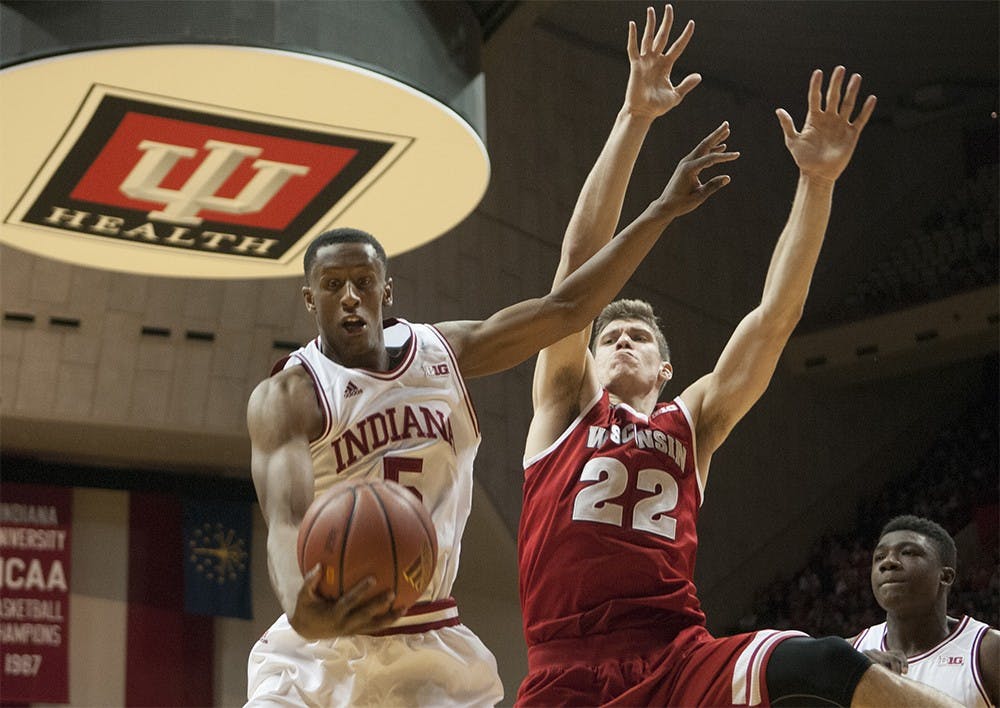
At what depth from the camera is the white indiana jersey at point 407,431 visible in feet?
13.3

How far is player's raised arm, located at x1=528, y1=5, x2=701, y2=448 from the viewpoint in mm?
5008

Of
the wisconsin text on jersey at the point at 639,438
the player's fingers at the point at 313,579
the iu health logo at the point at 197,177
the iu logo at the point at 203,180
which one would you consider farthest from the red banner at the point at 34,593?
the player's fingers at the point at 313,579

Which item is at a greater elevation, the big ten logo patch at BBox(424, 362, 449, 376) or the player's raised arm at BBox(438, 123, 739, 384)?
the player's raised arm at BBox(438, 123, 739, 384)

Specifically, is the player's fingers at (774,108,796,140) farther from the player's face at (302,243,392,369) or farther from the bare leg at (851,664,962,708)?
the bare leg at (851,664,962,708)

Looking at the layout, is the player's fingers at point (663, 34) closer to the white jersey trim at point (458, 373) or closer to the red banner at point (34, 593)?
the white jersey trim at point (458, 373)

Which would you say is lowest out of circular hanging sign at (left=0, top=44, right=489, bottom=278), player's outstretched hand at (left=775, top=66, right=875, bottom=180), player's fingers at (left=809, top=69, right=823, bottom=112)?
player's outstretched hand at (left=775, top=66, right=875, bottom=180)

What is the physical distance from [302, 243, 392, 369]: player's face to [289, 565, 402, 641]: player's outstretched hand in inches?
38.0

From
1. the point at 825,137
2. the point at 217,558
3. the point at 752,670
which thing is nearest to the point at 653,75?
the point at 825,137

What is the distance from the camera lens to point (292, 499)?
3.65 metres

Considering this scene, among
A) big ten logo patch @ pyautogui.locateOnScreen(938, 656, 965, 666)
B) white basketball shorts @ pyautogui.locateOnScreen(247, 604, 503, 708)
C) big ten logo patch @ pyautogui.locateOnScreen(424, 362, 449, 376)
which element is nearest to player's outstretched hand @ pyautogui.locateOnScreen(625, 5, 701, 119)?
big ten logo patch @ pyautogui.locateOnScreen(424, 362, 449, 376)

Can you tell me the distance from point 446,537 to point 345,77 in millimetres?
5247

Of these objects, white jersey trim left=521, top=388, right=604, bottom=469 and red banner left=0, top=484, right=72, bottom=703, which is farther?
red banner left=0, top=484, right=72, bottom=703

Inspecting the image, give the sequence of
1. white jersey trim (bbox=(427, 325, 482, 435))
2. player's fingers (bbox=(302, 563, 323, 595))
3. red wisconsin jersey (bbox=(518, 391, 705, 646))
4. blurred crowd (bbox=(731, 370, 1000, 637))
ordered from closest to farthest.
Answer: player's fingers (bbox=(302, 563, 323, 595)) → white jersey trim (bbox=(427, 325, 482, 435)) → red wisconsin jersey (bbox=(518, 391, 705, 646)) → blurred crowd (bbox=(731, 370, 1000, 637))

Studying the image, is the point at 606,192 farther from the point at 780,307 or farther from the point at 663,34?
the point at 780,307
